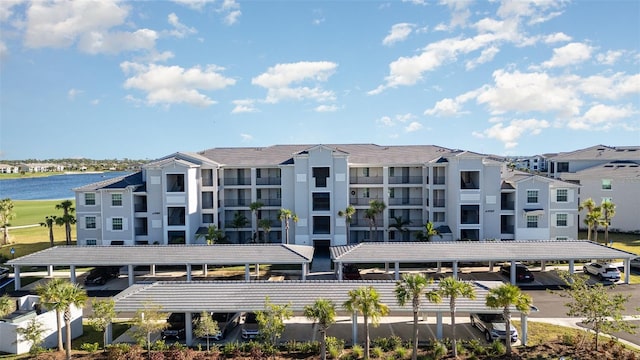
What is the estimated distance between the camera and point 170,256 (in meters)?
35.8

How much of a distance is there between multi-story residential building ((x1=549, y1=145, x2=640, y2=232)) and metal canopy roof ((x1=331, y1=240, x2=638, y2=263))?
27224mm

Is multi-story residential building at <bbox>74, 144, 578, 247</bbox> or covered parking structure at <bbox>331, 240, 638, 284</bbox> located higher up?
multi-story residential building at <bbox>74, 144, 578, 247</bbox>

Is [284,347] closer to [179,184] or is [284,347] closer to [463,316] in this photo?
[463,316]

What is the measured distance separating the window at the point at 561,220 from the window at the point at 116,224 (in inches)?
1878

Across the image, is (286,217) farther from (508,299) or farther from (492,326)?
(508,299)

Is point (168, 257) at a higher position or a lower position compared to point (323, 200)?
lower

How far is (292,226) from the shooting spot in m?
47.7

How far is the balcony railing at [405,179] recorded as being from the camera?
1950 inches

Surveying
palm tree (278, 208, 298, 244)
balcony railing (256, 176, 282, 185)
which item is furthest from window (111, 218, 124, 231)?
palm tree (278, 208, 298, 244)

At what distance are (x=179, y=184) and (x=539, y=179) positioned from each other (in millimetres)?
39527

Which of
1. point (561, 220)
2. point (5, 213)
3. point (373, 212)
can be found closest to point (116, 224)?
point (5, 213)

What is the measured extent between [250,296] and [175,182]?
2550 centimetres

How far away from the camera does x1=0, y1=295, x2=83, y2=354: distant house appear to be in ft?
76.8

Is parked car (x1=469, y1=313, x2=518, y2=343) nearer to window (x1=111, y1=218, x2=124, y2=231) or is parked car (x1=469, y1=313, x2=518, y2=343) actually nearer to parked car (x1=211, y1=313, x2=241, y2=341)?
parked car (x1=211, y1=313, x2=241, y2=341)
